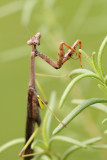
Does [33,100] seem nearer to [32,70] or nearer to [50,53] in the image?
[32,70]

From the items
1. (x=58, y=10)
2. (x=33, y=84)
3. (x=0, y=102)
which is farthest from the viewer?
(x=0, y=102)

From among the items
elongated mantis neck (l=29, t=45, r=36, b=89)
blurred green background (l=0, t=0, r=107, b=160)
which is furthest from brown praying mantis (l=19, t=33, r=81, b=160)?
blurred green background (l=0, t=0, r=107, b=160)

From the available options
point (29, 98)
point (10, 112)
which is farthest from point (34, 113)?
point (10, 112)

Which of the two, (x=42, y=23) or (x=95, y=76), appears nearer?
(x=95, y=76)

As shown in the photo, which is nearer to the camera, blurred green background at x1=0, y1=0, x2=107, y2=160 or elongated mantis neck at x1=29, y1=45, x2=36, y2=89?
elongated mantis neck at x1=29, y1=45, x2=36, y2=89

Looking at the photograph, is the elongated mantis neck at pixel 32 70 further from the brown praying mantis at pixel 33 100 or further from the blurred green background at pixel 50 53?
the blurred green background at pixel 50 53

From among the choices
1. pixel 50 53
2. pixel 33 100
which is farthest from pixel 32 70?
pixel 50 53

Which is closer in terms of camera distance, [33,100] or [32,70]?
[32,70]

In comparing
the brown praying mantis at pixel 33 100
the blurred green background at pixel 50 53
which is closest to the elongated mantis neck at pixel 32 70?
the brown praying mantis at pixel 33 100

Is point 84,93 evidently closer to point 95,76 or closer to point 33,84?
point 33,84

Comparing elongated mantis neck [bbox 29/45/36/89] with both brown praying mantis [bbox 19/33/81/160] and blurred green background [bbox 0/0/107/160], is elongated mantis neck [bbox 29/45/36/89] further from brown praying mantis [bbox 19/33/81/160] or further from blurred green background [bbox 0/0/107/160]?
blurred green background [bbox 0/0/107/160]

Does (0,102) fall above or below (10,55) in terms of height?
below
